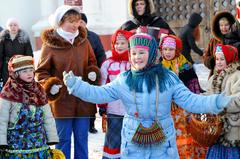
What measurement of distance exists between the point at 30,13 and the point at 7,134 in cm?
1021

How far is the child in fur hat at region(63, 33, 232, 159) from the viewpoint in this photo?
13.2 feet

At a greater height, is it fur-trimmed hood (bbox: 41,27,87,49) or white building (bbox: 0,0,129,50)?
white building (bbox: 0,0,129,50)

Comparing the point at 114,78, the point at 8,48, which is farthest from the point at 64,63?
the point at 8,48

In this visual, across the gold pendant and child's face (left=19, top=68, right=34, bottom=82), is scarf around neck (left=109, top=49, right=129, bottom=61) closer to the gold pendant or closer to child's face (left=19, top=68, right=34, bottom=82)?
child's face (left=19, top=68, right=34, bottom=82)

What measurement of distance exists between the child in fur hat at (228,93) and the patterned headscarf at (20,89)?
158 cm

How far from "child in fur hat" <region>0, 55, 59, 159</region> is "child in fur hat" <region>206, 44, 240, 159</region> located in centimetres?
155

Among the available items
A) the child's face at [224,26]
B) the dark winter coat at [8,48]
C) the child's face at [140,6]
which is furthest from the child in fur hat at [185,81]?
the dark winter coat at [8,48]

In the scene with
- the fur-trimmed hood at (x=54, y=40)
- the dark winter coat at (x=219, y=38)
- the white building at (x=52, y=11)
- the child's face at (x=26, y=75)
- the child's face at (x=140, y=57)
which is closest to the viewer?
the child's face at (x=140, y=57)

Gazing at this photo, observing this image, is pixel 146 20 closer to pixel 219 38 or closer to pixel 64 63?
pixel 219 38

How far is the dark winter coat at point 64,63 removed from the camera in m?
5.21

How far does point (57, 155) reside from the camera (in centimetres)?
473

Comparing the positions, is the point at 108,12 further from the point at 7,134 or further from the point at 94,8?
the point at 7,134

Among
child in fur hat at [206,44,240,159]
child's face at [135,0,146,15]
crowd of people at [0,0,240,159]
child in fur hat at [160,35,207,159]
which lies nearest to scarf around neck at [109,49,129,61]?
crowd of people at [0,0,240,159]

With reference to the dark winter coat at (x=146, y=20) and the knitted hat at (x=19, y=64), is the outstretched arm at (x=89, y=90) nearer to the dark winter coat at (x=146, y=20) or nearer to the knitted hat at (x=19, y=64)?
the knitted hat at (x=19, y=64)
